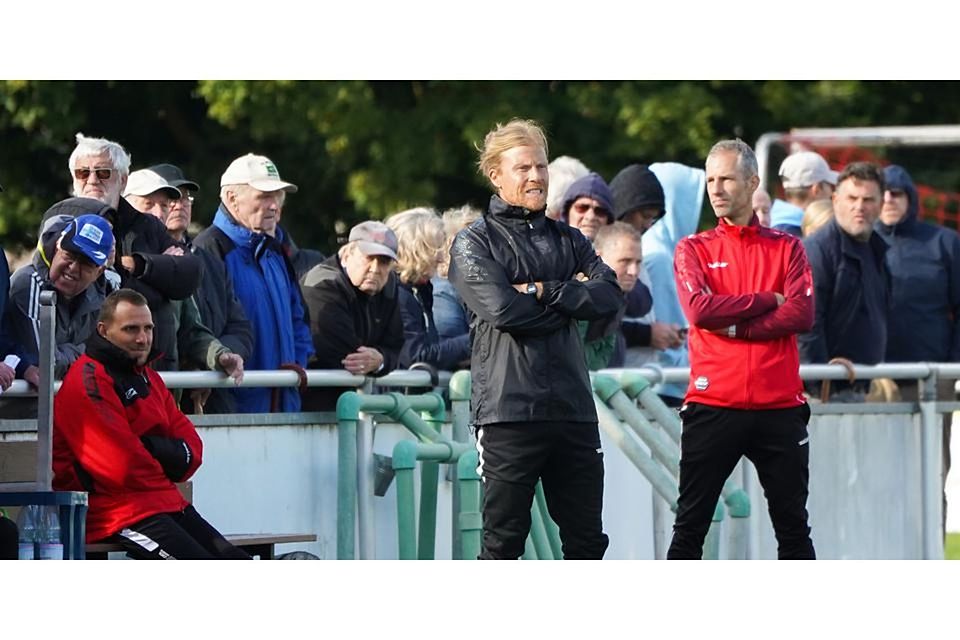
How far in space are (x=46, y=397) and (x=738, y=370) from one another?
2.64 metres

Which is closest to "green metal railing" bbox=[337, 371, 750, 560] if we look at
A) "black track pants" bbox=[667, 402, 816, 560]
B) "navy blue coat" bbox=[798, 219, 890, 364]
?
"black track pants" bbox=[667, 402, 816, 560]

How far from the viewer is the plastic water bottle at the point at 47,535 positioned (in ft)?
23.5

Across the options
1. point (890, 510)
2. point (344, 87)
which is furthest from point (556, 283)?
point (344, 87)

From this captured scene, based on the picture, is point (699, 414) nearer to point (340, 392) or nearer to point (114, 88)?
point (340, 392)

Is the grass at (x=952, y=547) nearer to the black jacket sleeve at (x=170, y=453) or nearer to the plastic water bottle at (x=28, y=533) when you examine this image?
the black jacket sleeve at (x=170, y=453)

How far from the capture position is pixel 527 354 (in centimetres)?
760

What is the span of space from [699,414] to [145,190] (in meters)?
2.67

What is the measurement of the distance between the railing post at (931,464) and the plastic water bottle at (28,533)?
517cm

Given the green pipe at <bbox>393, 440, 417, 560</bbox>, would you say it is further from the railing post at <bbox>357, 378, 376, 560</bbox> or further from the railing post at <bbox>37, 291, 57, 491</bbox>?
the railing post at <bbox>37, 291, 57, 491</bbox>

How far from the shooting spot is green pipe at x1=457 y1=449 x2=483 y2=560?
8.87 m

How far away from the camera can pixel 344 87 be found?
20.1 meters

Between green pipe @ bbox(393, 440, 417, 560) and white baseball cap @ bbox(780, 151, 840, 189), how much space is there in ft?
14.2

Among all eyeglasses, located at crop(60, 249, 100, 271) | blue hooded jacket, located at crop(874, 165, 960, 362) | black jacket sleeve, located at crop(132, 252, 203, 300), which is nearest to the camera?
eyeglasses, located at crop(60, 249, 100, 271)
